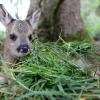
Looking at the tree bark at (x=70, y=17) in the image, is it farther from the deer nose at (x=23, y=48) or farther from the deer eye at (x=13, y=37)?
the deer nose at (x=23, y=48)

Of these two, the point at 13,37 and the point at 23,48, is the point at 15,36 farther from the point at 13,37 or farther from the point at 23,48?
the point at 23,48

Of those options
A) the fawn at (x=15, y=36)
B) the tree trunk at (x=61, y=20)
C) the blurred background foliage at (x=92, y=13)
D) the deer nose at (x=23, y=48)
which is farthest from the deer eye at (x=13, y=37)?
the blurred background foliage at (x=92, y=13)

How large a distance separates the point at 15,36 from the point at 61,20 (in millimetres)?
3843

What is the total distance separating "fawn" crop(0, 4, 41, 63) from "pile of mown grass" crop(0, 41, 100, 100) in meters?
0.73

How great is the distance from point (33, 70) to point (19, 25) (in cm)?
190

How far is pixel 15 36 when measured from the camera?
18.4 ft

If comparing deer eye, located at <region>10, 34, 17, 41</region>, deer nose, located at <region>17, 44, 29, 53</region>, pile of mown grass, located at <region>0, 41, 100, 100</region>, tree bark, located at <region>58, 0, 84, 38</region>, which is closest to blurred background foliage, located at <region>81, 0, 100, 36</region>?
tree bark, located at <region>58, 0, 84, 38</region>

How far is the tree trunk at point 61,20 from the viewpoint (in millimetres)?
9117

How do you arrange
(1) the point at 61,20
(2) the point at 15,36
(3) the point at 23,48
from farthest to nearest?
1. (1) the point at 61,20
2. (2) the point at 15,36
3. (3) the point at 23,48

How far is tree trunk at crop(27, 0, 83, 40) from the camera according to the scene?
359 inches

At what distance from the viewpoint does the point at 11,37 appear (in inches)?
224

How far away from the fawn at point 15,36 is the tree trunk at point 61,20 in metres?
3.11

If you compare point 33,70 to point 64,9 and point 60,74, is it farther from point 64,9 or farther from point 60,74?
point 64,9

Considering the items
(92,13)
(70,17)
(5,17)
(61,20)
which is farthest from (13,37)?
(92,13)
